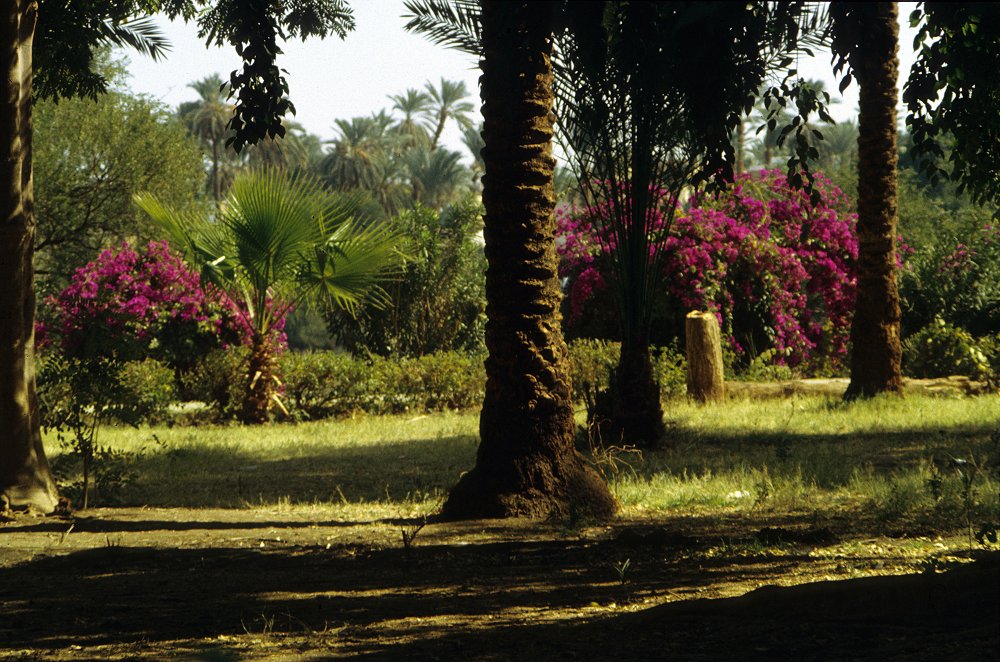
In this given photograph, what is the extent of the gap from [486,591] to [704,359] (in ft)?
28.2

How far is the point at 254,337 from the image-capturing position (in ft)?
42.9

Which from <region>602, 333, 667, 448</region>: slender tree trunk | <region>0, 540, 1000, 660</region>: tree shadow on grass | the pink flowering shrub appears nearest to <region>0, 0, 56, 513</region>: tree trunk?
<region>0, 540, 1000, 660</region>: tree shadow on grass

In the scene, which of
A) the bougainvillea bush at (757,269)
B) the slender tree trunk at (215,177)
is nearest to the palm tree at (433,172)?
the slender tree trunk at (215,177)

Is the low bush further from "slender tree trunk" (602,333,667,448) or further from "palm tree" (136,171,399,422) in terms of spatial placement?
"slender tree trunk" (602,333,667,448)

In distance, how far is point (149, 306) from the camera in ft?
50.4

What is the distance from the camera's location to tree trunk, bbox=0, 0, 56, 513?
6828mm

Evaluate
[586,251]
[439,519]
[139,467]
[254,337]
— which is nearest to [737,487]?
[439,519]

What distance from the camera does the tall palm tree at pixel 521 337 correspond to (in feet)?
20.0

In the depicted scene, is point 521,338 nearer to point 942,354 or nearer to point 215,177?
point 942,354

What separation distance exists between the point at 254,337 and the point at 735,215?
7877 mm

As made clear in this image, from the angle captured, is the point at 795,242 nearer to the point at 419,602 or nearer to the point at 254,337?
the point at 254,337

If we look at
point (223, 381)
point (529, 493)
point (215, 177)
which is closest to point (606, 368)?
point (223, 381)

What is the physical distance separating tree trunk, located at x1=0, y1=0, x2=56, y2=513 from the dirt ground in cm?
37

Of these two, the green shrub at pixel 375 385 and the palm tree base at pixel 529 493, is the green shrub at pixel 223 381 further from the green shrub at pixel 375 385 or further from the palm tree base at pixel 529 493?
the palm tree base at pixel 529 493
